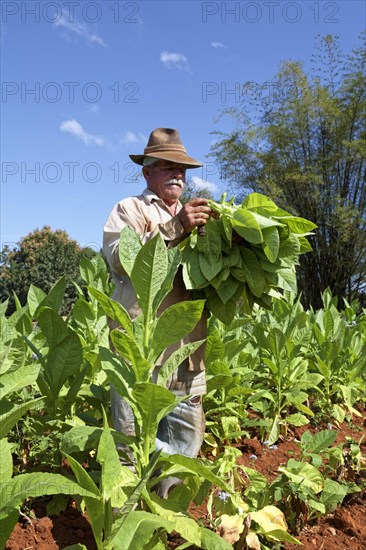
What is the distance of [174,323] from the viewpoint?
1743 millimetres

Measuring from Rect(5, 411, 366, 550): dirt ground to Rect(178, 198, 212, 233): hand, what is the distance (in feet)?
3.95

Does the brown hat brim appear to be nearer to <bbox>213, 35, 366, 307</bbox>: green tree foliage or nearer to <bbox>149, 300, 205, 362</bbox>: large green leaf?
<bbox>149, 300, 205, 362</bbox>: large green leaf

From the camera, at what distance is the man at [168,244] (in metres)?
2.30

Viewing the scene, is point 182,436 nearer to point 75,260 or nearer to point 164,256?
point 164,256

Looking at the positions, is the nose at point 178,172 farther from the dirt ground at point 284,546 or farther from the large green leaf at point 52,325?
the dirt ground at point 284,546

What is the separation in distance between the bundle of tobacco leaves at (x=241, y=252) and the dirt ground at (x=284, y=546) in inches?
39.2

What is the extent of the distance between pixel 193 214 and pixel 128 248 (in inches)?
15.5

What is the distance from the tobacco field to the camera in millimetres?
1560

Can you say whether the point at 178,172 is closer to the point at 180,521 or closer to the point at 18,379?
the point at 18,379

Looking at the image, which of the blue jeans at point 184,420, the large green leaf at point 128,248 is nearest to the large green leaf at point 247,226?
the large green leaf at point 128,248

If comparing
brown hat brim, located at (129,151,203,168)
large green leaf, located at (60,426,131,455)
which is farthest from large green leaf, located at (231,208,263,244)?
large green leaf, located at (60,426,131,455)

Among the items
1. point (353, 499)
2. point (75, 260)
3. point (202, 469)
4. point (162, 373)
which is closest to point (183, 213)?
point (162, 373)

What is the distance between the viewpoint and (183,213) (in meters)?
2.18

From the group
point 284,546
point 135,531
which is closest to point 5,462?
point 135,531
